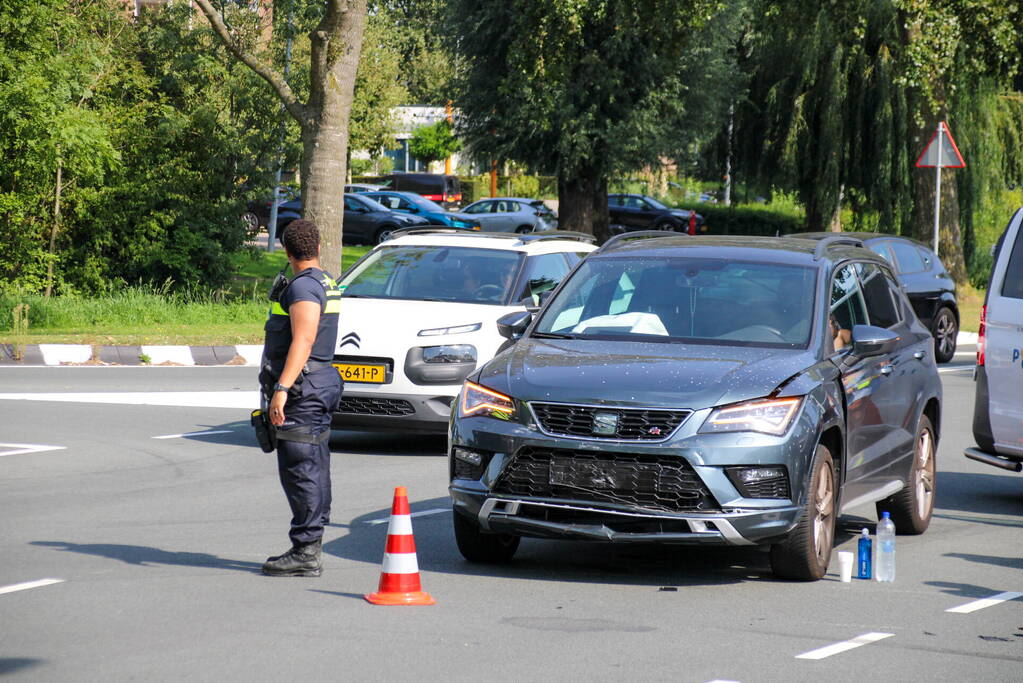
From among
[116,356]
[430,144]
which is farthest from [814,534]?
[430,144]

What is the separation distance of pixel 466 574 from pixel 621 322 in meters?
1.60

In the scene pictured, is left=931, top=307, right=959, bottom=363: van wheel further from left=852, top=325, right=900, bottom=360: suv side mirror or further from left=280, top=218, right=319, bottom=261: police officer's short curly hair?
left=280, top=218, right=319, bottom=261: police officer's short curly hair

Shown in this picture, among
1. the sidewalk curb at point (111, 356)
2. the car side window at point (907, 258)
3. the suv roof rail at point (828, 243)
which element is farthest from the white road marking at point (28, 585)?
the car side window at point (907, 258)

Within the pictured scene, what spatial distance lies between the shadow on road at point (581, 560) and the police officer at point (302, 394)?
605 mm

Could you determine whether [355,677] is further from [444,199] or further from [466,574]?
[444,199]

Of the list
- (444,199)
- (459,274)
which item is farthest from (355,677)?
(444,199)

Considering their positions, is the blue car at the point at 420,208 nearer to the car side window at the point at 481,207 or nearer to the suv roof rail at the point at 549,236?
the car side window at the point at 481,207

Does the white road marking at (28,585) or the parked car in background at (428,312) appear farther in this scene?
the parked car in background at (428,312)

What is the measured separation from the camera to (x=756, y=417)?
6.80m

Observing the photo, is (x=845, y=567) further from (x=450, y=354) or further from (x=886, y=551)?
(x=450, y=354)

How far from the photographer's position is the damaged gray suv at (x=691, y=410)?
265 inches

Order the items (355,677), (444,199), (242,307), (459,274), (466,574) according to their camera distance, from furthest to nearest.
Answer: (444,199) < (242,307) < (459,274) < (466,574) < (355,677)

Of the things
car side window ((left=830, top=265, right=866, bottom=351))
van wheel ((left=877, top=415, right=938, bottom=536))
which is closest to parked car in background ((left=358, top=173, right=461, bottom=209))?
van wheel ((left=877, top=415, right=938, bottom=536))

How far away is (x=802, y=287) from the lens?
7895mm
